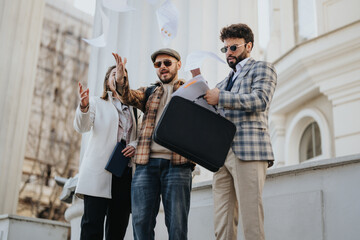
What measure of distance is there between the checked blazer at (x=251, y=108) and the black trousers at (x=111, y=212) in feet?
2.85

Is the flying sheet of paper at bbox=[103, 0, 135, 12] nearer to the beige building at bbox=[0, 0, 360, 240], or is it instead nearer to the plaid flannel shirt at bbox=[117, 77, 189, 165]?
the plaid flannel shirt at bbox=[117, 77, 189, 165]

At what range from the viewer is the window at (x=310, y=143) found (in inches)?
411

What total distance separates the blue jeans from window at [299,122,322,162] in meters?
→ 7.77

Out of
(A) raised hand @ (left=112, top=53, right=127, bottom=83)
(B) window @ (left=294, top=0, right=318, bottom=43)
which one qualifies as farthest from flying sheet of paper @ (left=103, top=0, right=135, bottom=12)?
(B) window @ (left=294, top=0, right=318, bottom=43)

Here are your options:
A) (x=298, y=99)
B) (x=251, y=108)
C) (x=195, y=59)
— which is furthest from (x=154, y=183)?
(x=298, y=99)

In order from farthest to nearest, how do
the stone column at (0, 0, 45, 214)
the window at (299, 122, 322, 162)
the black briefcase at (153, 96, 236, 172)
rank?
the window at (299, 122, 322, 162) < the stone column at (0, 0, 45, 214) < the black briefcase at (153, 96, 236, 172)

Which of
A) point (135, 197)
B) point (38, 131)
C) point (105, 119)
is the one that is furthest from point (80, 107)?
point (38, 131)

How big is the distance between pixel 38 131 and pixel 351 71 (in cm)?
1428

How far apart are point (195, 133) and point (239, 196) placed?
472mm

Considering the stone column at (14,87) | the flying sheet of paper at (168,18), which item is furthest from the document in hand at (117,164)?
the stone column at (14,87)

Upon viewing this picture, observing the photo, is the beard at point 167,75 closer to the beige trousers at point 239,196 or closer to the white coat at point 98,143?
the white coat at point 98,143

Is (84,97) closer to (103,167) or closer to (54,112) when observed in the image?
(103,167)

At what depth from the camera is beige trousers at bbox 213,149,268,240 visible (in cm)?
290

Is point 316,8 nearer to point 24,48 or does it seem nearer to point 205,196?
point 24,48
